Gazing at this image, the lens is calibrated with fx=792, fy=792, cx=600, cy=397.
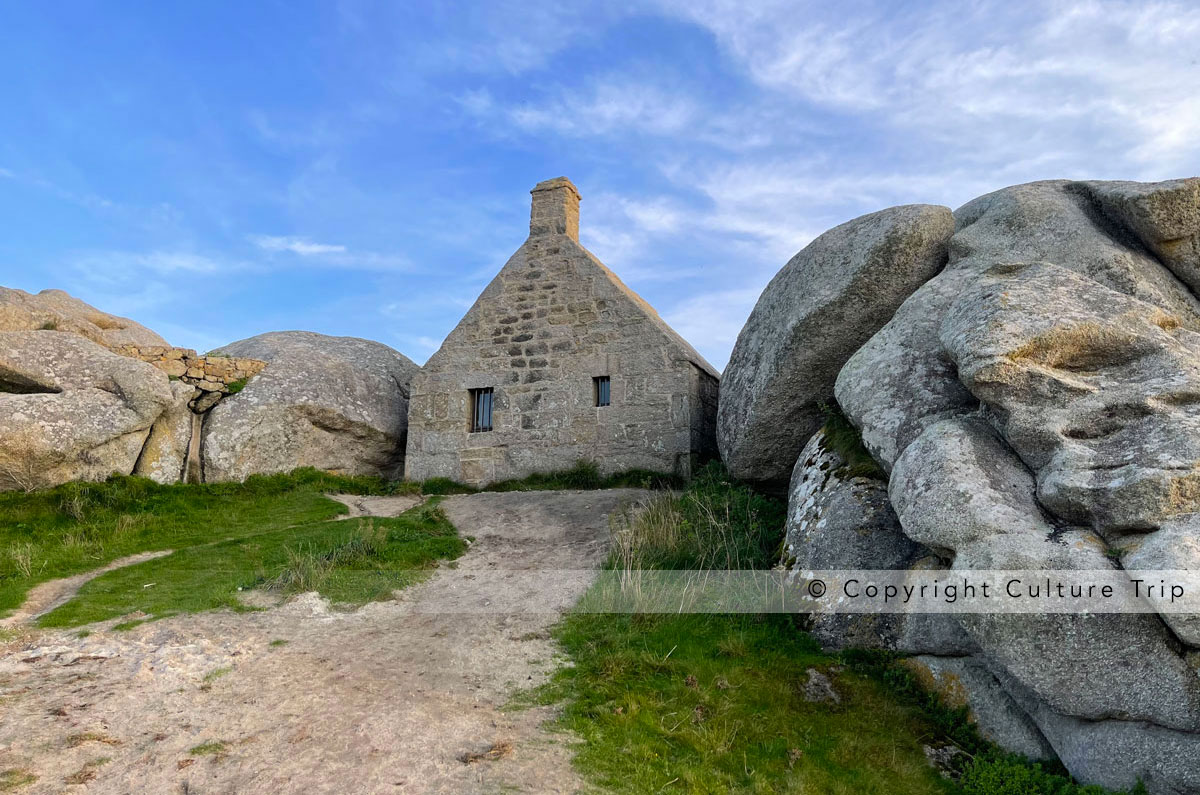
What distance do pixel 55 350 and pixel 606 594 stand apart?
1030 cm

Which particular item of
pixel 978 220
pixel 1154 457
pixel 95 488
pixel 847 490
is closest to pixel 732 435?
pixel 847 490

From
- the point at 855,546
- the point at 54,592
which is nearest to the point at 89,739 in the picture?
the point at 54,592

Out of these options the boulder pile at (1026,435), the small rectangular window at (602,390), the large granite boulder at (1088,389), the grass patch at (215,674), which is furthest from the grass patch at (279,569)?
the large granite boulder at (1088,389)

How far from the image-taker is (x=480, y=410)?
14375mm

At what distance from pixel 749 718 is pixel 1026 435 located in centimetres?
266

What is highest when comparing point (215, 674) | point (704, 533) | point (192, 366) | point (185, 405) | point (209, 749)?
point (192, 366)

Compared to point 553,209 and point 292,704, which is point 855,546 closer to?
point 292,704

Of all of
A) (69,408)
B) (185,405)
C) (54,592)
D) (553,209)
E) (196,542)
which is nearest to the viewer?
(54,592)

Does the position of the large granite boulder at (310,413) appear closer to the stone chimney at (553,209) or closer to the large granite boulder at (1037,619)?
the stone chimney at (553,209)

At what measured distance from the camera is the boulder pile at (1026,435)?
14.5 feet

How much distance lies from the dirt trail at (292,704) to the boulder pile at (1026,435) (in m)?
2.70

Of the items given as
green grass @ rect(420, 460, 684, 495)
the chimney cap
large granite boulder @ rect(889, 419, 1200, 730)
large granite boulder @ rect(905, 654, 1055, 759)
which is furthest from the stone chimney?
large granite boulder @ rect(905, 654, 1055, 759)

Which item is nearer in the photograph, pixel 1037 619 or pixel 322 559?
pixel 1037 619

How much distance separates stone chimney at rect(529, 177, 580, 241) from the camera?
48.5ft
